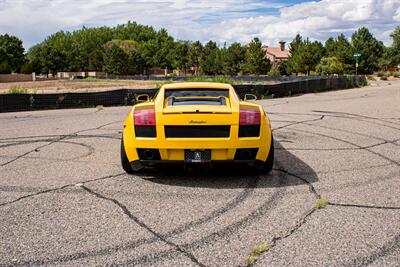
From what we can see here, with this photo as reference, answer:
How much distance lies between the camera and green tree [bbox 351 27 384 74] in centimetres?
7847

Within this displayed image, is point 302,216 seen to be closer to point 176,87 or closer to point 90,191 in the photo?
point 90,191

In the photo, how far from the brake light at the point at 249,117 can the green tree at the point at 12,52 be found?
105155 mm

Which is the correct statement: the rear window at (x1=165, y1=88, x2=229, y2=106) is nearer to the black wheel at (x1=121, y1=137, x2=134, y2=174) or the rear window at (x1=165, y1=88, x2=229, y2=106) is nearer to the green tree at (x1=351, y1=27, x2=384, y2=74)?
the black wheel at (x1=121, y1=137, x2=134, y2=174)

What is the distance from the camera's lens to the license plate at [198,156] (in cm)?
489

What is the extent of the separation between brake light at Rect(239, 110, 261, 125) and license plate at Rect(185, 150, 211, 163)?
532 millimetres

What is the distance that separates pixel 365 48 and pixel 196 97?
7988cm

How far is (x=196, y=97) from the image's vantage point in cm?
599

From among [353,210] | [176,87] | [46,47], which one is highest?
[46,47]

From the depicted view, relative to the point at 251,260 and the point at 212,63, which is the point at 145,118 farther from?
the point at 212,63

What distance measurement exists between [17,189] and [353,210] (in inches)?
146

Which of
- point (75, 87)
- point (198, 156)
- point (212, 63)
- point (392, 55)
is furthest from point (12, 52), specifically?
point (198, 156)

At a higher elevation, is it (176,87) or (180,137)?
(176,87)

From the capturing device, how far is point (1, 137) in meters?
8.87

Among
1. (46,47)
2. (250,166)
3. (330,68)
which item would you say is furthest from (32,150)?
(46,47)
